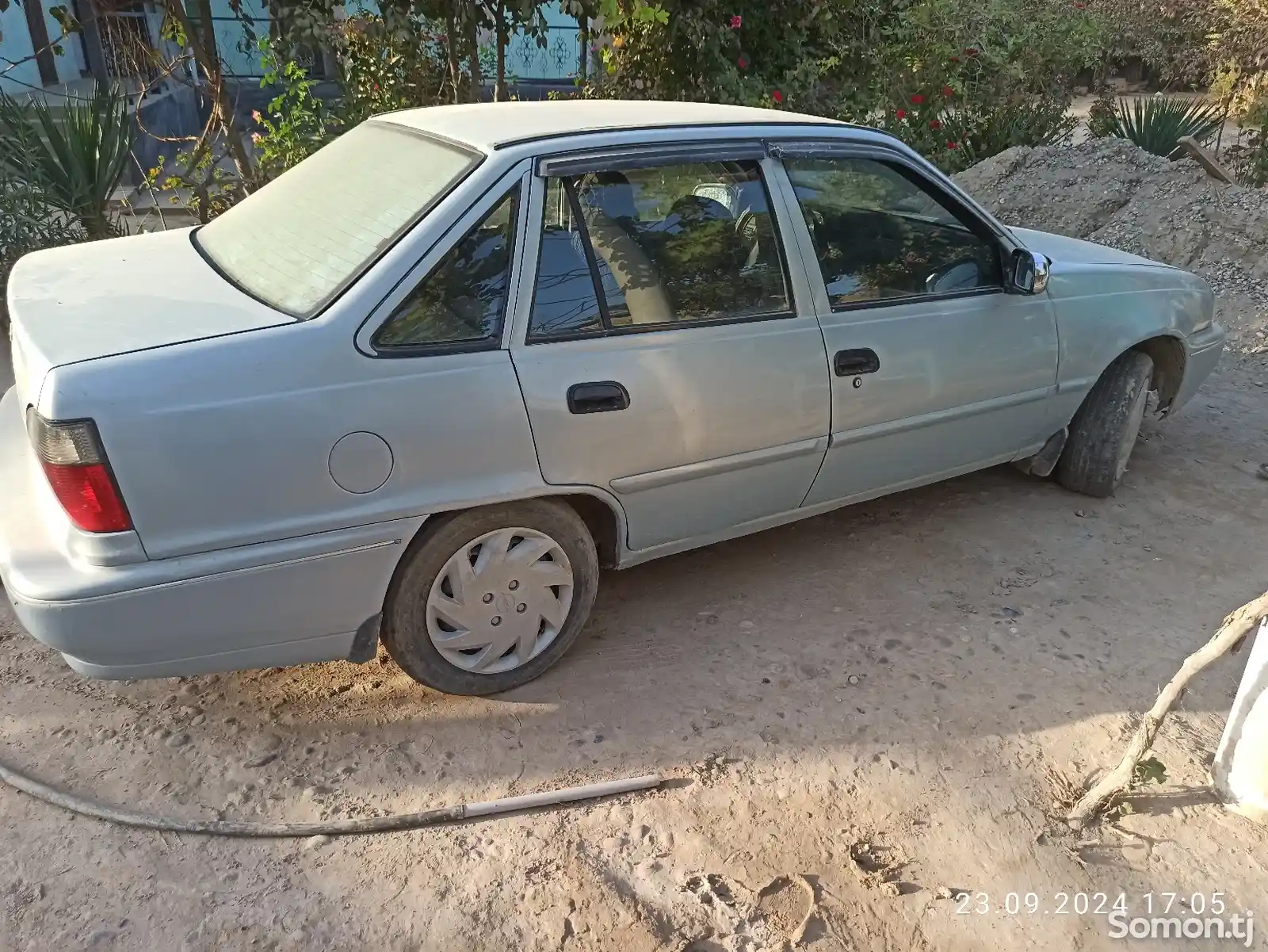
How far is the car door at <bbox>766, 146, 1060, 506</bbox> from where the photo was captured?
3.35 metres

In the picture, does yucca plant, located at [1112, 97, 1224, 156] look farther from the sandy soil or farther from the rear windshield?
the rear windshield

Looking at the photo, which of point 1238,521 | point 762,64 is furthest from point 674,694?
point 762,64

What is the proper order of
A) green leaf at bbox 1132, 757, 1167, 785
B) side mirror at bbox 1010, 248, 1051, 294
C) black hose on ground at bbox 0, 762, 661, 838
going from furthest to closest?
1. side mirror at bbox 1010, 248, 1051, 294
2. green leaf at bbox 1132, 757, 1167, 785
3. black hose on ground at bbox 0, 762, 661, 838

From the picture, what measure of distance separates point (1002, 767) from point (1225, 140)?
43.3 feet

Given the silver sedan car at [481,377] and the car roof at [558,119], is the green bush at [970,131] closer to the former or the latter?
the silver sedan car at [481,377]

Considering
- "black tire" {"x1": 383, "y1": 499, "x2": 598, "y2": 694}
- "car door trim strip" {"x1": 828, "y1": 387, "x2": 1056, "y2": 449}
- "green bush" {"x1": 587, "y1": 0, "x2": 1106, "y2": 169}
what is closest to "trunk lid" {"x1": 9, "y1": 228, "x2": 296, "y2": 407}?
"black tire" {"x1": 383, "y1": 499, "x2": 598, "y2": 694}

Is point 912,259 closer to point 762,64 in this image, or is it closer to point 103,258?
point 103,258

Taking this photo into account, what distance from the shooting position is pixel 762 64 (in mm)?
7332

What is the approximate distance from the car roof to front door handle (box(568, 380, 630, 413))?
0.73 m

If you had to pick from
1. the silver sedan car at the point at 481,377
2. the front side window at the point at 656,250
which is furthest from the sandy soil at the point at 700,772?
the front side window at the point at 656,250

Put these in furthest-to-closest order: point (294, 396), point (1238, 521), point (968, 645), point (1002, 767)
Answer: point (1238, 521) < point (968, 645) < point (1002, 767) < point (294, 396)

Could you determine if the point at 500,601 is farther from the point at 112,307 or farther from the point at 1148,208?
the point at 1148,208

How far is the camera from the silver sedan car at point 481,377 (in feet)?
7.82

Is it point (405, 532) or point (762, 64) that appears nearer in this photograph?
point (405, 532)
